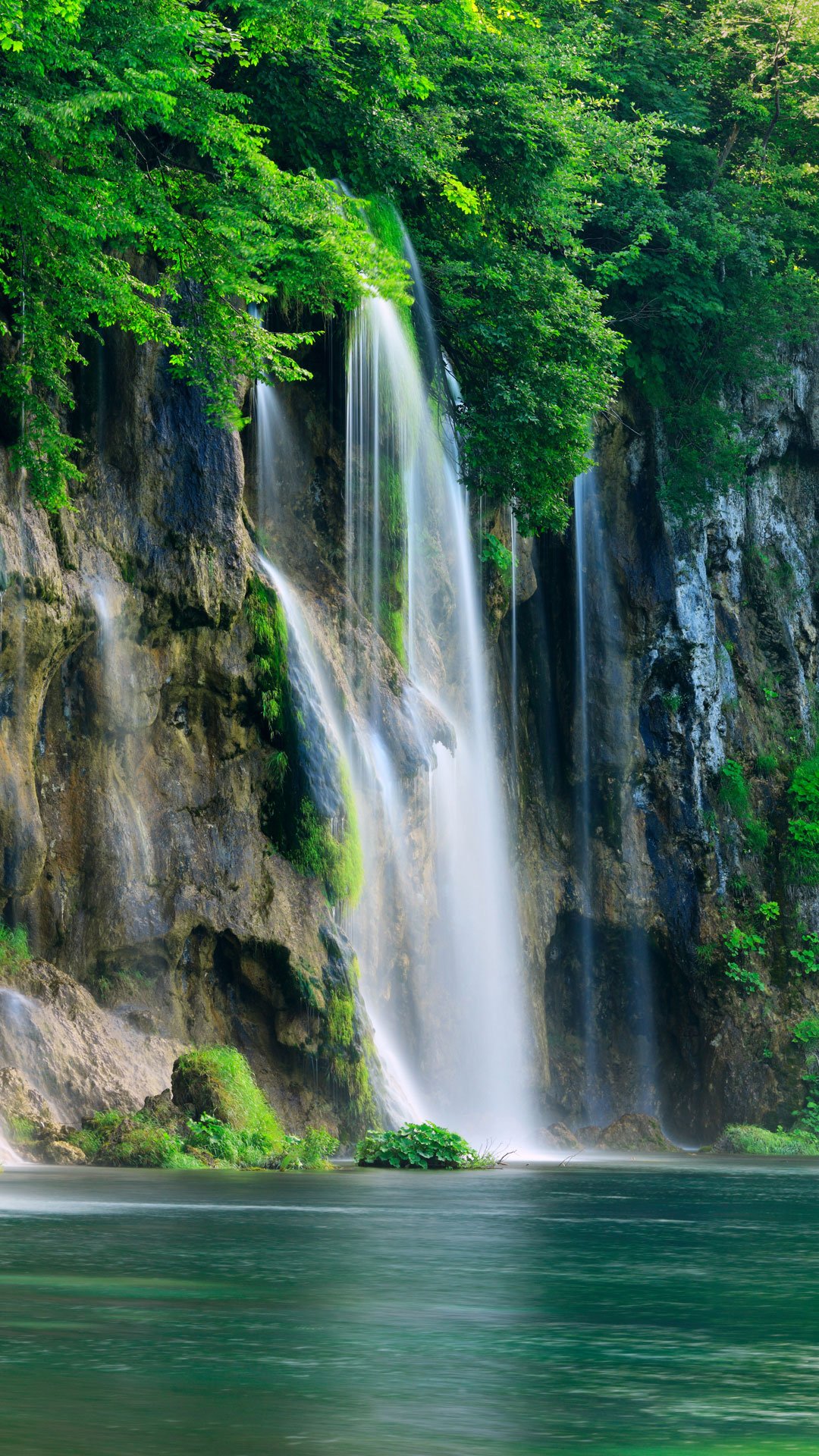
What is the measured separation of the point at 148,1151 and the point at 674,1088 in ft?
64.0

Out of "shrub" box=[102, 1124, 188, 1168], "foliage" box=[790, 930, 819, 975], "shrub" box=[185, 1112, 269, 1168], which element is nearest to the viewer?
"shrub" box=[102, 1124, 188, 1168]

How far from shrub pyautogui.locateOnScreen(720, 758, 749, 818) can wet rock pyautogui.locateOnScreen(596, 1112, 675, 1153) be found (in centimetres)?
688

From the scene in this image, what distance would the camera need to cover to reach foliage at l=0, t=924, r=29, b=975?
1742 centimetres

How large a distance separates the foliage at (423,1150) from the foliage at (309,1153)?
496 millimetres

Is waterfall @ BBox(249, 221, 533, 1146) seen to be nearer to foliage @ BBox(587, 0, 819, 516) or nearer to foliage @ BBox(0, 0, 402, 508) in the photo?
foliage @ BBox(0, 0, 402, 508)

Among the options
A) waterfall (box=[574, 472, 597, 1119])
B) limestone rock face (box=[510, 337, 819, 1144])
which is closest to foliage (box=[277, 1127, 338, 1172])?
limestone rock face (box=[510, 337, 819, 1144])

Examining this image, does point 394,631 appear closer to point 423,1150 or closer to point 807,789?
point 423,1150

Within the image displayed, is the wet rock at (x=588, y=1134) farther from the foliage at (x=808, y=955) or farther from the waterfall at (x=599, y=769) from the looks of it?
the foliage at (x=808, y=955)

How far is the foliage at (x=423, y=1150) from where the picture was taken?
15.1 m

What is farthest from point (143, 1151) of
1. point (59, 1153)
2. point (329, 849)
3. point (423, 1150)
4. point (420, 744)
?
point (420, 744)

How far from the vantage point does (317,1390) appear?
3432 mm

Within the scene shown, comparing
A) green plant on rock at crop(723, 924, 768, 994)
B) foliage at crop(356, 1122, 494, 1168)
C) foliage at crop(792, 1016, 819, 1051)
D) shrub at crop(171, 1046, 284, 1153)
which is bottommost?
foliage at crop(356, 1122, 494, 1168)

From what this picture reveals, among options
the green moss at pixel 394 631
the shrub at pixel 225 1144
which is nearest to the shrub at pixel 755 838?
the green moss at pixel 394 631

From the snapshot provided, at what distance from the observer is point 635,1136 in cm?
2855
